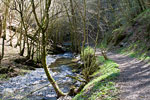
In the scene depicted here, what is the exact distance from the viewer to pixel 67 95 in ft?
22.8

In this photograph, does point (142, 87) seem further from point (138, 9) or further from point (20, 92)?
point (138, 9)

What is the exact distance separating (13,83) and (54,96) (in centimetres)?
327

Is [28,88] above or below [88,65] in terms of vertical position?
below

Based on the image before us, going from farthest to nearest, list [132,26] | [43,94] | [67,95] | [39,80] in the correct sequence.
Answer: [132,26], [39,80], [43,94], [67,95]

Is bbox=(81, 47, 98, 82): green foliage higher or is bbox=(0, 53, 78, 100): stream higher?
bbox=(81, 47, 98, 82): green foliage

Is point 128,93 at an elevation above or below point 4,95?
above

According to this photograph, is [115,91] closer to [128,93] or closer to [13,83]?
[128,93]

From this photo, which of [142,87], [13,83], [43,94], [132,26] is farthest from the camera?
[132,26]

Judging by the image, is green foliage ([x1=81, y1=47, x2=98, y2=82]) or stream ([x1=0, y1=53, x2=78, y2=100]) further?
green foliage ([x1=81, y1=47, x2=98, y2=82])

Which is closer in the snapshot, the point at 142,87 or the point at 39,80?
the point at 142,87

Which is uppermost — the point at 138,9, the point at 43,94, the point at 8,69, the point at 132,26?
the point at 138,9

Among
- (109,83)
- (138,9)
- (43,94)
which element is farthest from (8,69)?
(138,9)

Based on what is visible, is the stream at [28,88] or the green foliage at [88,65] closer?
the stream at [28,88]

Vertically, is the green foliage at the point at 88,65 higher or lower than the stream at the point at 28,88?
higher
